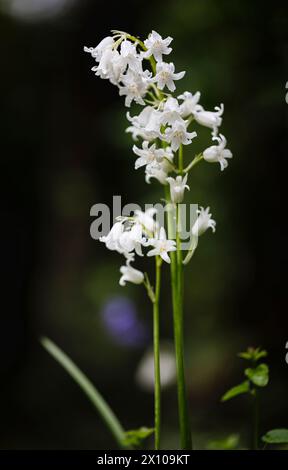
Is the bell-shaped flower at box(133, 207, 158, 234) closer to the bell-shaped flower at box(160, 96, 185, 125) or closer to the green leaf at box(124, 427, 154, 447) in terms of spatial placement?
the bell-shaped flower at box(160, 96, 185, 125)

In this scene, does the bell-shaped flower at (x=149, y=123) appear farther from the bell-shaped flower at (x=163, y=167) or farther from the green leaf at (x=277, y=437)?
the green leaf at (x=277, y=437)

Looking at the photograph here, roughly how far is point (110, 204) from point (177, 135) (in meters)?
3.13

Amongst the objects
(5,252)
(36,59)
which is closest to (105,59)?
(5,252)

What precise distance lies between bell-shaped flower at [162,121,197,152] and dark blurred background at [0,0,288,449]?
1.61 metres

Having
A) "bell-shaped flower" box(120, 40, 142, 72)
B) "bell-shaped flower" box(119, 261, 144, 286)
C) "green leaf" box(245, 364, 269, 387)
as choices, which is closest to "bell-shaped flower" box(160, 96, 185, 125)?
"bell-shaped flower" box(120, 40, 142, 72)

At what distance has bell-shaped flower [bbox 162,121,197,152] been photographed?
1.26 metres

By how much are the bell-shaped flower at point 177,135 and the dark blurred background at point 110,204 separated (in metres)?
1.61

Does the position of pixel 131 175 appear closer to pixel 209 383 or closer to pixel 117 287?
pixel 117 287

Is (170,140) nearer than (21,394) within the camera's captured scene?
Yes

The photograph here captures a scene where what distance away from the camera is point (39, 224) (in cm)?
449

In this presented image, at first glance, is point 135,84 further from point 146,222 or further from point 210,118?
point 146,222

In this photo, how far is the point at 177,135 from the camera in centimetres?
127

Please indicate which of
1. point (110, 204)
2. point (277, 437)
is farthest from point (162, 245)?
point (110, 204)

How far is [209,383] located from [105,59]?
7.67ft
